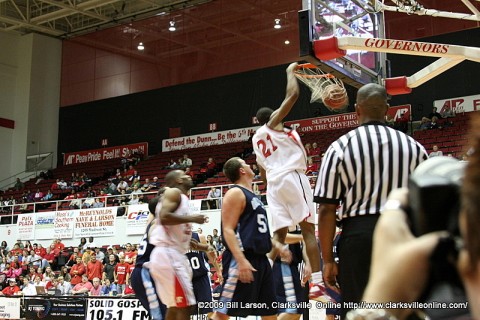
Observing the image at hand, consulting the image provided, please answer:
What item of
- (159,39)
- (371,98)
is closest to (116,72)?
(159,39)

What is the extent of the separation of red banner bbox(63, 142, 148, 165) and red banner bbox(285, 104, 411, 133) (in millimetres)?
7754

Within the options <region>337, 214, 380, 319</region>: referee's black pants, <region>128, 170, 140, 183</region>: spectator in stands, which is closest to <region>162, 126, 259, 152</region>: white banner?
<region>128, 170, 140, 183</region>: spectator in stands

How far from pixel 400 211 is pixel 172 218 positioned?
4.44 meters

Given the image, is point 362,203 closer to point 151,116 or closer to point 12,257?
point 12,257

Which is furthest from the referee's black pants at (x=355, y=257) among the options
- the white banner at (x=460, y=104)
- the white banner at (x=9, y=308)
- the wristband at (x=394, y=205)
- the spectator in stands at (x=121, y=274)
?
the white banner at (x=460, y=104)

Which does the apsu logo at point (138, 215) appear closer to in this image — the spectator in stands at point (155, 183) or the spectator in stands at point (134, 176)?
the spectator in stands at point (155, 183)

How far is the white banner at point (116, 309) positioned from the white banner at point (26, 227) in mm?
12155

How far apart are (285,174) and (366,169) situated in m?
2.11

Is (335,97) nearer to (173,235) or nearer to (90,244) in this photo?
(173,235)

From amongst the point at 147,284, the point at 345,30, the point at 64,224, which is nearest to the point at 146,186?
the point at 64,224

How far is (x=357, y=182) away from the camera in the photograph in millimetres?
3959

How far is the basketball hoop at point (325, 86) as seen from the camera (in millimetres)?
7512

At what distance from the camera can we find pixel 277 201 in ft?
19.8

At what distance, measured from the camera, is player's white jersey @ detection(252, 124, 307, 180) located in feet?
19.9
